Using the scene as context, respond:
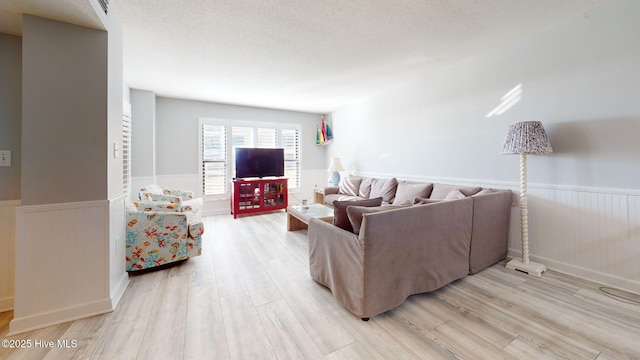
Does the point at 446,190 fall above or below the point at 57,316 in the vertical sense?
above

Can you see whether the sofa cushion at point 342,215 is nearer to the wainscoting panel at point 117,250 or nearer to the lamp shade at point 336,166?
the wainscoting panel at point 117,250

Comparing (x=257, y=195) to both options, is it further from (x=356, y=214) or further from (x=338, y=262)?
(x=356, y=214)

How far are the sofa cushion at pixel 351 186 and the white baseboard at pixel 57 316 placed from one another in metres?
3.85

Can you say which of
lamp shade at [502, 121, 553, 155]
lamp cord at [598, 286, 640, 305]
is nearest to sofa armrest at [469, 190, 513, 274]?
lamp shade at [502, 121, 553, 155]

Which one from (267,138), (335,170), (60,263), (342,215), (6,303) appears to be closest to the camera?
(60,263)

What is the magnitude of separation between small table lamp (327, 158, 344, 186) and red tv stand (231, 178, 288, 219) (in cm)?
Result: 112

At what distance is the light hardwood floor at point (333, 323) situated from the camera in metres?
1.53

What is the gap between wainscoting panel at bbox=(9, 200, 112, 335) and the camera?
1.75 meters

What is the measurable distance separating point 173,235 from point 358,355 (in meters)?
2.31

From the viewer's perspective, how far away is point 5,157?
6.26 ft

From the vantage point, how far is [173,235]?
9.05ft

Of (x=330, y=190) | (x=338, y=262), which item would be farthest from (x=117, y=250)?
(x=330, y=190)

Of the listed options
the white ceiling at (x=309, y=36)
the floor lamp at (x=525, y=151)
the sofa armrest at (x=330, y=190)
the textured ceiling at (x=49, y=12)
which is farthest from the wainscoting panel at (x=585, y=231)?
the textured ceiling at (x=49, y=12)

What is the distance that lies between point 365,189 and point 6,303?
4.44 metres
